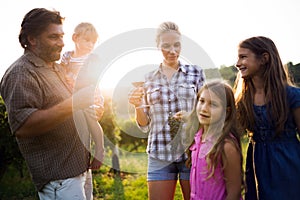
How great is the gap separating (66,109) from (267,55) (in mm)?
1495

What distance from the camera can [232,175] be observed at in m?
2.61

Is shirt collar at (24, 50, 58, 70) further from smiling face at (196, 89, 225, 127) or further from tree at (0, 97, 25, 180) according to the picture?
tree at (0, 97, 25, 180)

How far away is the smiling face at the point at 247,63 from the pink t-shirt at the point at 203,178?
1.84 ft

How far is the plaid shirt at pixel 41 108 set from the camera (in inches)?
91.5

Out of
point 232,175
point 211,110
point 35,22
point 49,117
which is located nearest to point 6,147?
point 35,22

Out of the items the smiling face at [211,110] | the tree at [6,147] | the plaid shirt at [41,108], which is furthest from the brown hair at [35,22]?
the tree at [6,147]

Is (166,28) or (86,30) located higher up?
(86,30)

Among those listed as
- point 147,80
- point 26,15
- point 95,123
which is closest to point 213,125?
point 147,80

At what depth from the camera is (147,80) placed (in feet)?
10.7

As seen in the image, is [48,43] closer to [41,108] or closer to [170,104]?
[41,108]

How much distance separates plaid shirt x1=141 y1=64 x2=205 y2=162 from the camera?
123 inches

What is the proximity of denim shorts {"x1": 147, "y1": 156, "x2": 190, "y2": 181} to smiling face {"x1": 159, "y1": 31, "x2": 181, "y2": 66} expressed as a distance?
2.65 feet

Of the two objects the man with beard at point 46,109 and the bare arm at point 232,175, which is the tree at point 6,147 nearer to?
the man with beard at point 46,109

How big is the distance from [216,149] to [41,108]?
1163 mm
